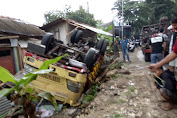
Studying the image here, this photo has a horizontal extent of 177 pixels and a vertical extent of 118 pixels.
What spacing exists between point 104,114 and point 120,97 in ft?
2.73

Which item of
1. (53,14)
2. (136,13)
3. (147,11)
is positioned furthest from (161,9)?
(53,14)

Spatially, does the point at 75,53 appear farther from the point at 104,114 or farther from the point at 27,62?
A: the point at 104,114

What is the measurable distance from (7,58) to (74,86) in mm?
5250

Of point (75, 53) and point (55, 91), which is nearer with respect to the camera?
point (55, 91)

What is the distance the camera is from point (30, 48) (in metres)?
3.96

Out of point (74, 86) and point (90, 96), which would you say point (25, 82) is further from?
point (90, 96)

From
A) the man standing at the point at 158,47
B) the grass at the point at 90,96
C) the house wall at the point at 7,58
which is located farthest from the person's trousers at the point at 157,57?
the house wall at the point at 7,58

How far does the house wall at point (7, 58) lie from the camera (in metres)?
6.52

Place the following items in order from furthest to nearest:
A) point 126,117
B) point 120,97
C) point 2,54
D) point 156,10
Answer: point 156,10
point 2,54
point 120,97
point 126,117

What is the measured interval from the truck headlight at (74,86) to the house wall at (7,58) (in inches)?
196

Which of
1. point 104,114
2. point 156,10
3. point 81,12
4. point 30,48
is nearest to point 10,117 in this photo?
point 30,48

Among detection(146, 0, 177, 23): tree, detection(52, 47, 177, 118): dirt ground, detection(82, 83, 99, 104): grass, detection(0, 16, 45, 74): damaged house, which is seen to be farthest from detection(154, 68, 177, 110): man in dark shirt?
detection(146, 0, 177, 23): tree

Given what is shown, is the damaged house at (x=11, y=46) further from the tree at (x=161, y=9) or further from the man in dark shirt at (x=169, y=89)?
the tree at (x=161, y=9)

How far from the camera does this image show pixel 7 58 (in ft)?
22.3
